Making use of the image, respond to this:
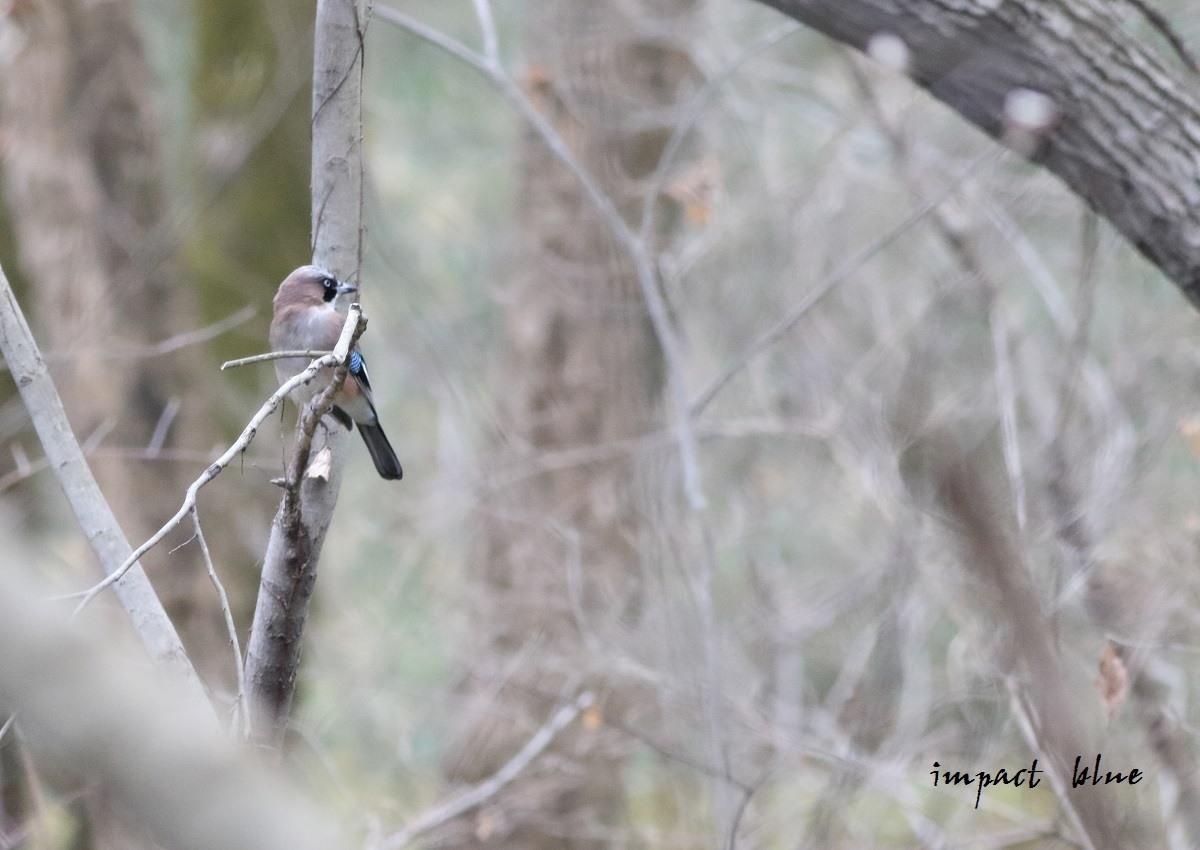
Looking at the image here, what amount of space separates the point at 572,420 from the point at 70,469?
4774mm

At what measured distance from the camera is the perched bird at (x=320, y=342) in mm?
3449

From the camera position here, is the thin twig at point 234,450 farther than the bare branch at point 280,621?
No

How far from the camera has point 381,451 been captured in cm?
425

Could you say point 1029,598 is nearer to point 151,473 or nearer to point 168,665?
point 168,665

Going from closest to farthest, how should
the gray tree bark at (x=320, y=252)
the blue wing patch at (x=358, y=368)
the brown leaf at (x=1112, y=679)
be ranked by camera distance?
the gray tree bark at (x=320, y=252) < the brown leaf at (x=1112, y=679) < the blue wing patch at (x=358, y=368)

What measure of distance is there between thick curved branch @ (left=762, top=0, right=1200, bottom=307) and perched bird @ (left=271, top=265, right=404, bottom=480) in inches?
69.8

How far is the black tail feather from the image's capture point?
4.20 meters

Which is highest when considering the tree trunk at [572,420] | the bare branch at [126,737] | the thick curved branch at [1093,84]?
the bare branch at [126,737]

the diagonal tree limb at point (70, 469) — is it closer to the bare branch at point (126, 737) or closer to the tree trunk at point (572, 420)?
the bare branch at point (126, 737)

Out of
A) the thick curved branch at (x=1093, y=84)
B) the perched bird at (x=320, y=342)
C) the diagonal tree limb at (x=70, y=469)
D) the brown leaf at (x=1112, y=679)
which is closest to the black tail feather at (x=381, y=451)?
the perched bird at (x=320, y=342)

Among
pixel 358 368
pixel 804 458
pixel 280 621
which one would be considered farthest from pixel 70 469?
pixel 804 458

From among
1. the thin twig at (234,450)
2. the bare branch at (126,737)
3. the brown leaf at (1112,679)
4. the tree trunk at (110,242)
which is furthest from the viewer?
the tree trunk at (110,242)

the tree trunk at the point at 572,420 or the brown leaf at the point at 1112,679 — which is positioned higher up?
the brown leaf at the point at 1112,679

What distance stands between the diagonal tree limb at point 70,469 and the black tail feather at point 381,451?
1.49m
